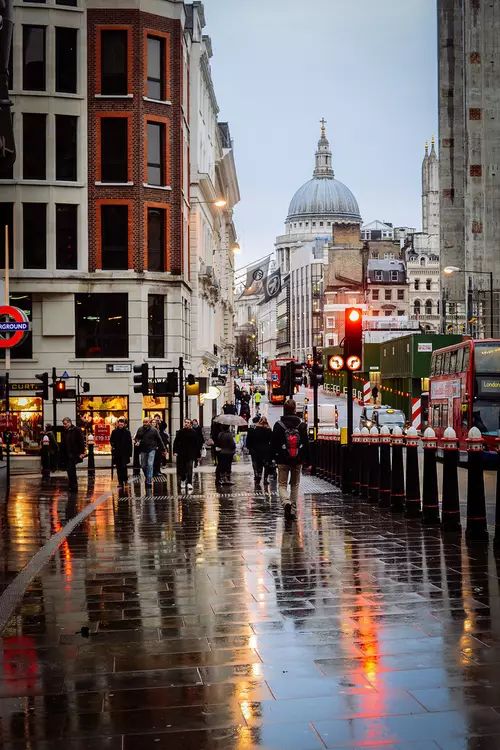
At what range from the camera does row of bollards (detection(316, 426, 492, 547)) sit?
47.5 feet

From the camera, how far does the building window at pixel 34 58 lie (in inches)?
1657

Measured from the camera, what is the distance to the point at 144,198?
142 feet

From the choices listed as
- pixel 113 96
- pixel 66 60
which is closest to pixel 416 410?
pixel 113 96

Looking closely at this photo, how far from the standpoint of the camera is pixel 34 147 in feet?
139

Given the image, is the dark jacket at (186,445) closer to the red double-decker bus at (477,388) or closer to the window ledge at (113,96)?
the red double-decker bus at (477,388)

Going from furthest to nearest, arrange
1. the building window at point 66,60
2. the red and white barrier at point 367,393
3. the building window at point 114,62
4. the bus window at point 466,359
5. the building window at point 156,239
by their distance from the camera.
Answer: the red and white barrier at point 367,393 → the building window at point 156,239 → the building window at point 114,62 → the building window at point 66,60 → the bus window at point 466,359

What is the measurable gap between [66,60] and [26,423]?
1353cm

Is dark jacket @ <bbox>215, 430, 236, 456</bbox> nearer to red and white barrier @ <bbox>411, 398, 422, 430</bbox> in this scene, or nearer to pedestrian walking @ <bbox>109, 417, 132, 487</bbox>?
pedestrian walking @ <bbox>109, 417, 132, 487</bbox>

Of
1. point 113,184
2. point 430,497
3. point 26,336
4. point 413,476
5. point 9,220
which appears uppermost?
point 113,184

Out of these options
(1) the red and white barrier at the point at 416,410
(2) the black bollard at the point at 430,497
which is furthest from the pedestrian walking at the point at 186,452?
(1) the red and white barrier at the point at 416,410

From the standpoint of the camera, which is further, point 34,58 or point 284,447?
point 34,58

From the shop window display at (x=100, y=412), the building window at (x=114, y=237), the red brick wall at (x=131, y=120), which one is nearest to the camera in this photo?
the shop window display at (x=100, y=412)

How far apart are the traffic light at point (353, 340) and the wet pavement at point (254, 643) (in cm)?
628

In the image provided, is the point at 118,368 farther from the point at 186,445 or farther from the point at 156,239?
the point at 186,445
